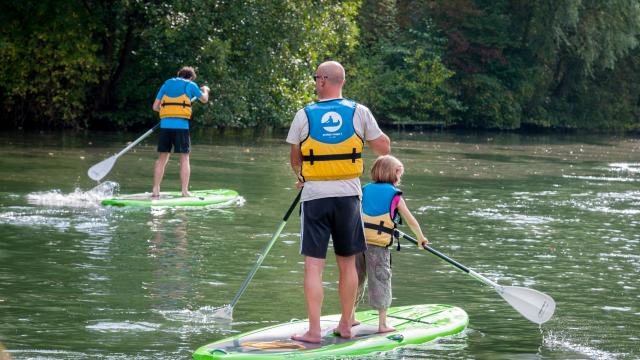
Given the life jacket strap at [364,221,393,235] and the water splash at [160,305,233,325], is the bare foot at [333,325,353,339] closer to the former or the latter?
the life jacket strap at [364,221,393,235]

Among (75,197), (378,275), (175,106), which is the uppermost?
(175,106)

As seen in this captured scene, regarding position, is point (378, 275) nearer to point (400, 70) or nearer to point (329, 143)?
point (329, 143)

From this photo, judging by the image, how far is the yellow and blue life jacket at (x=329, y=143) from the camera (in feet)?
23.5

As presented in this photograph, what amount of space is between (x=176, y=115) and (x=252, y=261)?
12.9 feet

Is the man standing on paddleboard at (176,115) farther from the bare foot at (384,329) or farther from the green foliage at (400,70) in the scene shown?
the green foliage at (400,70)

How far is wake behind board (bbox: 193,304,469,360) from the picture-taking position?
691 centimetres

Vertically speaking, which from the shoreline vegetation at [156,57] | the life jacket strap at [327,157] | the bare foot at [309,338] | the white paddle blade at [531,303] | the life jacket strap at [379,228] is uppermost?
the shoreline vegetation at [156,57]

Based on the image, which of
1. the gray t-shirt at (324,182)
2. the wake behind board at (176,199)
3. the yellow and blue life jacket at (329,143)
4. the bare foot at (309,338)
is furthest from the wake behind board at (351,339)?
the wake behind board at (176,199)

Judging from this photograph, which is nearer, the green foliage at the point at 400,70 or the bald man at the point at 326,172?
the bald man at the point at 326,172

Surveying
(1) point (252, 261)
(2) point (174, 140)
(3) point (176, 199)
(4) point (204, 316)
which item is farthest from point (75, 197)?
(4) point (204, 316)

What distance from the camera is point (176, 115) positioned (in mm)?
14094

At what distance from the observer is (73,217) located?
1282 cm

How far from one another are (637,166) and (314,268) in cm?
1947

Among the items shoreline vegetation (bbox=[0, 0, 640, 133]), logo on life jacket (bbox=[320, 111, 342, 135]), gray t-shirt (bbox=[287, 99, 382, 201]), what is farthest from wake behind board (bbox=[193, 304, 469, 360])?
shoreline vegetation (bbox=[0, 0, 640, 133])
